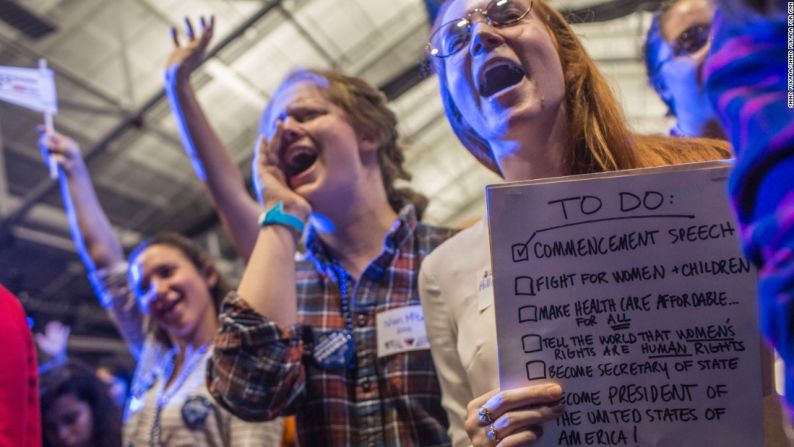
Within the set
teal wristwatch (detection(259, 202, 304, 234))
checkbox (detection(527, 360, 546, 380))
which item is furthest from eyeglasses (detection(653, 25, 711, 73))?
checkbox (detection(527, 360, 546, 380))

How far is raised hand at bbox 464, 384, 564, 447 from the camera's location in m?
0.80

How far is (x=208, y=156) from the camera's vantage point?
6.15ft

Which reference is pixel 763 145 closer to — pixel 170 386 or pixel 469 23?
pixel 469 23

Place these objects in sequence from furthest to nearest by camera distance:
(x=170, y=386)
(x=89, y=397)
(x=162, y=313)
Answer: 1. (x=89, y=397)
2. (x=162, y=313)
3. (x=170, y=386)

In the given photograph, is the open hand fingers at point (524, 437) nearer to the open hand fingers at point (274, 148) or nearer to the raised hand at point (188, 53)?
the open hand fingers at point (274, 148)

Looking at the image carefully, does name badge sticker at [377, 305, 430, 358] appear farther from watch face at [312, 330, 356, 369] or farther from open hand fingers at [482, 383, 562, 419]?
open hand fingers at [482, 383, 562, 419]

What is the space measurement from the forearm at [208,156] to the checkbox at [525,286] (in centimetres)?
121

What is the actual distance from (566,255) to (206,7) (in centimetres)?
627

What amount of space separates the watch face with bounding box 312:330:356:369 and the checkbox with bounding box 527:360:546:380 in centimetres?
64

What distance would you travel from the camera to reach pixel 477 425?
862 mm

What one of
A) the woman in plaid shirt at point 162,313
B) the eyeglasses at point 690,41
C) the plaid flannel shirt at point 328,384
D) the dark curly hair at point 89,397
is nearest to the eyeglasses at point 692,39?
the eyeglasses at point 690,41

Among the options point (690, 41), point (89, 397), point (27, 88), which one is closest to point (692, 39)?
point (690, 41)

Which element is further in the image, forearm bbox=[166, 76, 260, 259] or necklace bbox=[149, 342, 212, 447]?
necklace bbox=[149, 342, 212, 447]

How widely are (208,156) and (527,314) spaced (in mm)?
1277
